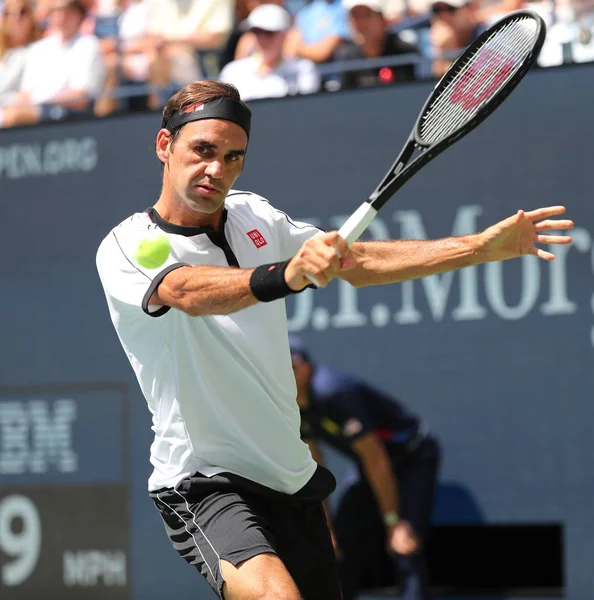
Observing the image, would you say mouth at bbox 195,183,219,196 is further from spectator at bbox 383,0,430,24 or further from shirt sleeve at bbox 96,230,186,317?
spectator at bbox 383,0,430,24

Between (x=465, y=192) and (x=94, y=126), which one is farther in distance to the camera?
(x=94, y=126)

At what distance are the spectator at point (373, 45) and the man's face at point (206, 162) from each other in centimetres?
353

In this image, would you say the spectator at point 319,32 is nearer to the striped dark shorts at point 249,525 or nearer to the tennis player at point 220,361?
the tennis player at point 220,361

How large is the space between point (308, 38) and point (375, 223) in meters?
1.32

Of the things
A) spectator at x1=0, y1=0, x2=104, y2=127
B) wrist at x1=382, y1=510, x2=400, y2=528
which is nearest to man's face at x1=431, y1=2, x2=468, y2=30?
spectator at x1=0, y1=0, x2=104, y2=127

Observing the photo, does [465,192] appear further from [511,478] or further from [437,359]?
[511,478]

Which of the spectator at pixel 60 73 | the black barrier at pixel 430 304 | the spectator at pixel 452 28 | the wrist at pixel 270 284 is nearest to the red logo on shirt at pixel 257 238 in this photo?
the wrist at pixel 270 284

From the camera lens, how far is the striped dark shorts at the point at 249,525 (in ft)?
11.4

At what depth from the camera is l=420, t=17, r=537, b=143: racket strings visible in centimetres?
369

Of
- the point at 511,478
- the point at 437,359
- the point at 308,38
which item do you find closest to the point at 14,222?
the point at 308,38

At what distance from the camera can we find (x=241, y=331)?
3625 mm

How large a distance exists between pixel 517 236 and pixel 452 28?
3.43 m

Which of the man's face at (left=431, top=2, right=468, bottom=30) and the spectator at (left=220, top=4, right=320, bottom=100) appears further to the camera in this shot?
the spectator at (left=220, top=4, right=320, bottom=100)

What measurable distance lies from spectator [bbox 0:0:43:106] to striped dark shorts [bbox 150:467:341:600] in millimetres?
5308
